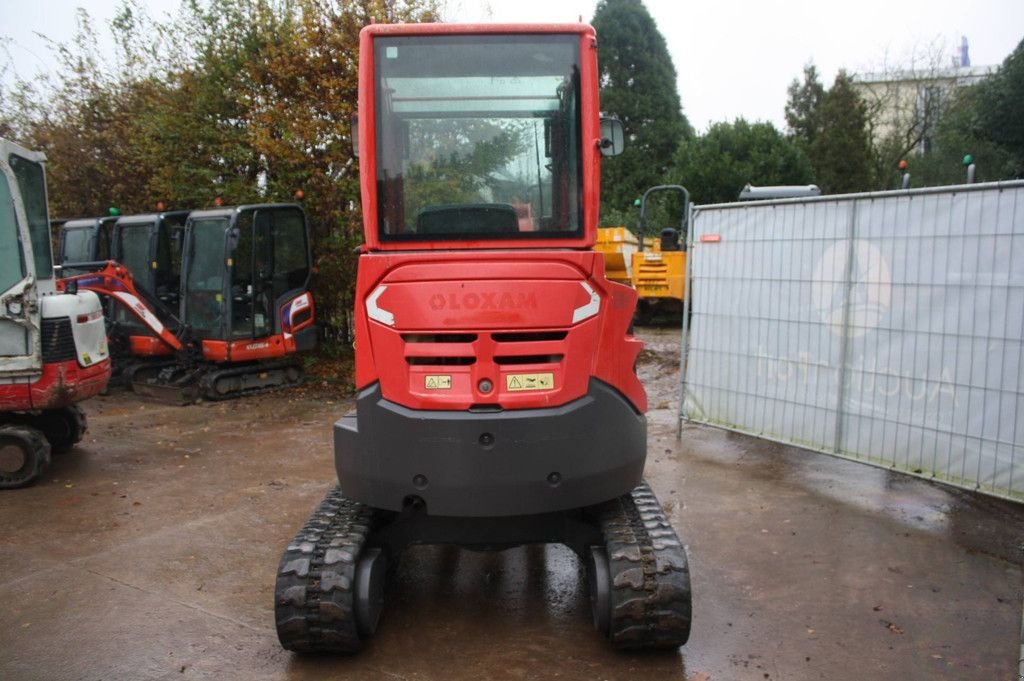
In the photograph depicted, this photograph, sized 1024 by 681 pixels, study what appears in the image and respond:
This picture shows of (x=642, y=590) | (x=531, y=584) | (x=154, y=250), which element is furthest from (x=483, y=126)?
(x=154, y=250)

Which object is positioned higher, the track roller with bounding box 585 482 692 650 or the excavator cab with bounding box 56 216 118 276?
the excavator cab with bounding box 56 216 118 276

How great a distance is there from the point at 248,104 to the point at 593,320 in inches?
401

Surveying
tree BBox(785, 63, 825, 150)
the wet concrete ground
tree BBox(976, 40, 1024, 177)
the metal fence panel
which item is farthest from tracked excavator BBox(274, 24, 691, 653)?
tree BBox(785, 63, 825, 150)

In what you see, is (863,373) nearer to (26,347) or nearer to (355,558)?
(355,558)

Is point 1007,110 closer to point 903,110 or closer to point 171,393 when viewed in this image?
point 903,110

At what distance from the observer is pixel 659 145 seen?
1380 inches

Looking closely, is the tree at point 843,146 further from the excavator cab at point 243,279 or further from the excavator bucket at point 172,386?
the excavator bucket at point 172,386

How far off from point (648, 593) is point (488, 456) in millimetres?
949

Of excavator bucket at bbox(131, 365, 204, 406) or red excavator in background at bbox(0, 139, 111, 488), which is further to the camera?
excavator bucket at bbox(131, 365, 204, 406)

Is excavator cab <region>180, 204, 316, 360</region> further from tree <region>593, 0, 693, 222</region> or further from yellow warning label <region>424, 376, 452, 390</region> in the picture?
tree <region>593, 0, 693, 222</region>

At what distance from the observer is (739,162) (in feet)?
83.8

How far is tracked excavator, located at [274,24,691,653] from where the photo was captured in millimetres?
3756

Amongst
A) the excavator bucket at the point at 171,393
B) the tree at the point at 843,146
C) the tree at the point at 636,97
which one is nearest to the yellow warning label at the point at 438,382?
the excavator bucket at the point at 171,393

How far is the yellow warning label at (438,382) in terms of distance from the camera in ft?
12.4
